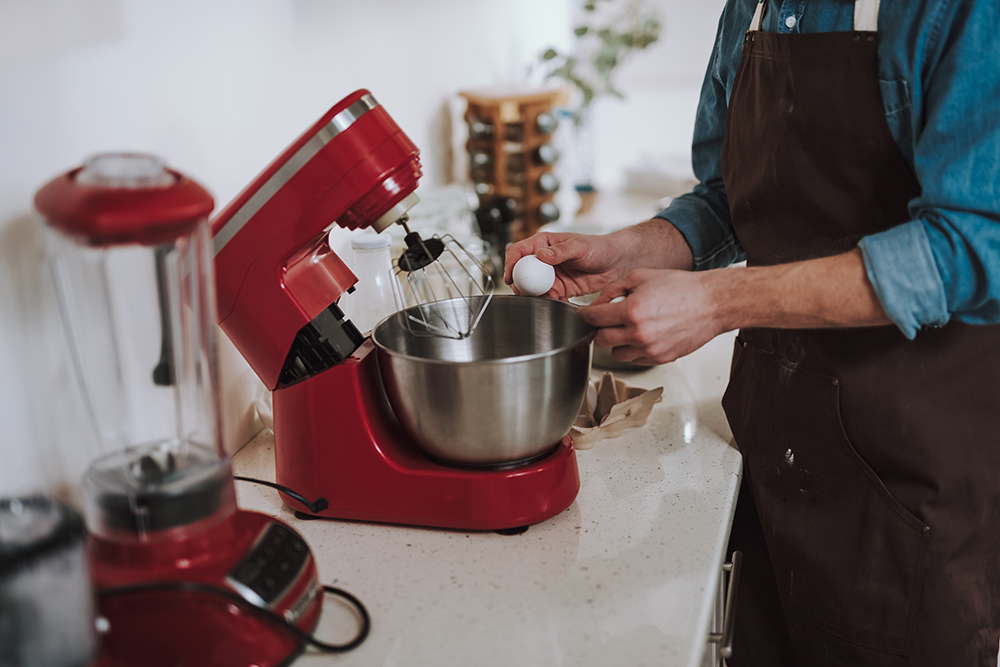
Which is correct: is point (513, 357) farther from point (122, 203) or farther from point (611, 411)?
point (122, 203)

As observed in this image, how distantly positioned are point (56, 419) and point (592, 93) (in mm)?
1918

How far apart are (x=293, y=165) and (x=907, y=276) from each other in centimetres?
58

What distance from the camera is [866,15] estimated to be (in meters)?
0.82

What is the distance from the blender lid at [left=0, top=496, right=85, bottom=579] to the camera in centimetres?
52

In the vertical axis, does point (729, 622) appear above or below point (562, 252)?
below

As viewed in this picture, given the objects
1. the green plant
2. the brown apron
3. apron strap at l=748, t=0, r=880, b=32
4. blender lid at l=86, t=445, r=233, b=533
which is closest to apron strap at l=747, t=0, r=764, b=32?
the brown apron

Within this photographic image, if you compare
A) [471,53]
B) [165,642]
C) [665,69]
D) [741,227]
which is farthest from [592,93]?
Answer: [165,642]

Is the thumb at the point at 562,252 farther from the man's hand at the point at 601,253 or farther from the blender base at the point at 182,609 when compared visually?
the blender base at the point at 182,609

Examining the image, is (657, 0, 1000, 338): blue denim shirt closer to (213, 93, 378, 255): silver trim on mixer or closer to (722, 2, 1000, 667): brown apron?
(722, 2, 1000, 667): brown apron

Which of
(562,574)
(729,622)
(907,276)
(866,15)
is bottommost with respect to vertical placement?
(729,622)

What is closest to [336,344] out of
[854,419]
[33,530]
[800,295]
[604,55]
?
[33,530]

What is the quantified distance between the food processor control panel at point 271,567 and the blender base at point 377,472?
147mm

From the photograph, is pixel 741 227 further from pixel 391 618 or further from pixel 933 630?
pixel 391 618

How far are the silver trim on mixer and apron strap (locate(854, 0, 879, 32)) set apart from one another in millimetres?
502
